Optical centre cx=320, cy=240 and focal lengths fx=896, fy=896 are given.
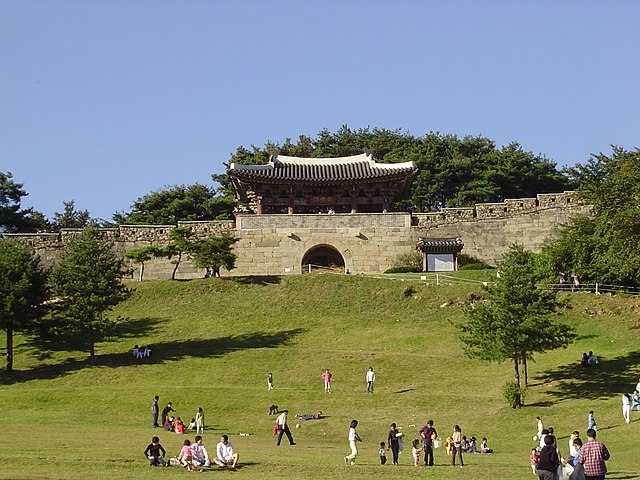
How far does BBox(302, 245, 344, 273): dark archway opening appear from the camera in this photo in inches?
2469

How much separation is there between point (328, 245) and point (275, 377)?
1020 inches

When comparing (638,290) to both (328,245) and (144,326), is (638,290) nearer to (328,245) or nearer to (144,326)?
(328,245)

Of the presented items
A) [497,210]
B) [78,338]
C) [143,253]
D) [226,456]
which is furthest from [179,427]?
[497,210]

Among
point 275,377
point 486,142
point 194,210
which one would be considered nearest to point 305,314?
point 275,377

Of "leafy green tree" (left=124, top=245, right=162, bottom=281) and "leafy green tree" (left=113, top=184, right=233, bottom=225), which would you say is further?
"leafy green tree" (left=113, top=184, right=233, bottom=225)

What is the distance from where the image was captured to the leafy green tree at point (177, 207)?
76438 millimetres

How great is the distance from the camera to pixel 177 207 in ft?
252

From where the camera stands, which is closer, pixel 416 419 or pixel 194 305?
pixel 416 419

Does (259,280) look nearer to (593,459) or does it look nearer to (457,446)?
(457,446)

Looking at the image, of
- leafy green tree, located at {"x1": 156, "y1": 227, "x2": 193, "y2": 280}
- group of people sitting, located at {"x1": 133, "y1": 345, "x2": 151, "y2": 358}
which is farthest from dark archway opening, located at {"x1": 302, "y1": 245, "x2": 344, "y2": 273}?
group of people sitting, located at {"x1": 133, "y1": 345, "x2": 151, "y2": 358}

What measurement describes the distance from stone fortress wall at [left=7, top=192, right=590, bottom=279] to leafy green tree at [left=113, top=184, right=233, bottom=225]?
41.0ft

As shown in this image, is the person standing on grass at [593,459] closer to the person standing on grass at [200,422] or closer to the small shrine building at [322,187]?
the person standing on grass at [200,422]

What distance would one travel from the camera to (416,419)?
3148 centimetres

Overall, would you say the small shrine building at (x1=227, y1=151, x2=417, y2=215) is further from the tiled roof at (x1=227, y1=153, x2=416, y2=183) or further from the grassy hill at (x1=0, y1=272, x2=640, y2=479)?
the grassy hill at (x1=0, y1=272, x2=640, y2=479)
